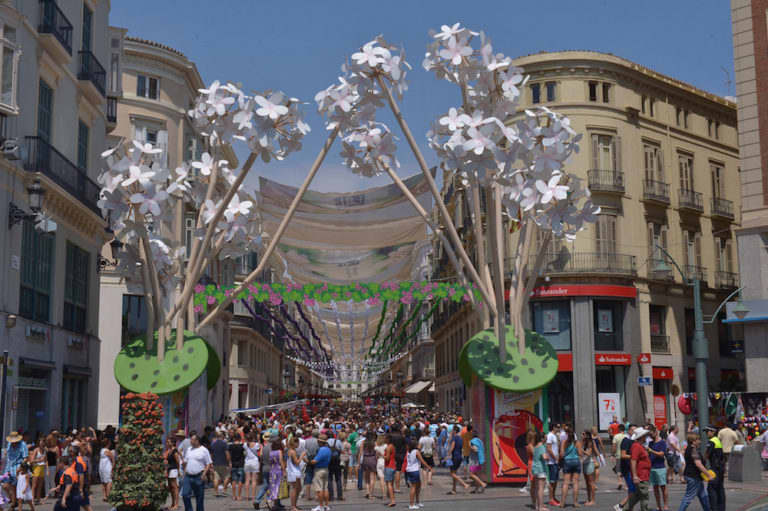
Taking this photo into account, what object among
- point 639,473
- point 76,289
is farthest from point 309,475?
point 76,289

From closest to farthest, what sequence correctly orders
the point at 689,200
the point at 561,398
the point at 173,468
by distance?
the point at 173,468 < the point at 561,398 < the point at 689,200

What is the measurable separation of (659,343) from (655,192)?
7.17 meters

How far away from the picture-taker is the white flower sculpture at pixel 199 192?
20.5 metres

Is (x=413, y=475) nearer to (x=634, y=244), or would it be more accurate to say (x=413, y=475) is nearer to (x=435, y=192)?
(x=435, y=192)

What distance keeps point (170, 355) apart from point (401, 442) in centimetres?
595

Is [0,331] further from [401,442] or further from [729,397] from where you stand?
[729,397]

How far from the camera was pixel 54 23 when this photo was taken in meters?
25.6

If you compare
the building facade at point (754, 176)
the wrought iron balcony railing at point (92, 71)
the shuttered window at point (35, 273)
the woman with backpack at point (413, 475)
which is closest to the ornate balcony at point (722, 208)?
the building facade at point (754, 176)

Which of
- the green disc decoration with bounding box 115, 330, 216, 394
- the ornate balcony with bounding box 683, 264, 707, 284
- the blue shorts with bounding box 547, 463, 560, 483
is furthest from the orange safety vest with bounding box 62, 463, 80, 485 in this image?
the ornate balcony with bounding box 683, 264, 707, 284

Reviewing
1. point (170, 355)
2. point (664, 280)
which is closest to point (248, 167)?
point (170, 355)

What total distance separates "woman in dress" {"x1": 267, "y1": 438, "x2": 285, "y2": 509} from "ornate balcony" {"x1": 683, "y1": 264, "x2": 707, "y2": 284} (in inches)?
1143

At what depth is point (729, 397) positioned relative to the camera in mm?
32656

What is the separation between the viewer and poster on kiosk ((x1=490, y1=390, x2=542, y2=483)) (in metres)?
22.7

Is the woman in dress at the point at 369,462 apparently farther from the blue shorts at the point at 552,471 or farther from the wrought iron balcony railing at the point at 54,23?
the wrought iron balcony railing at the point at 54,23
